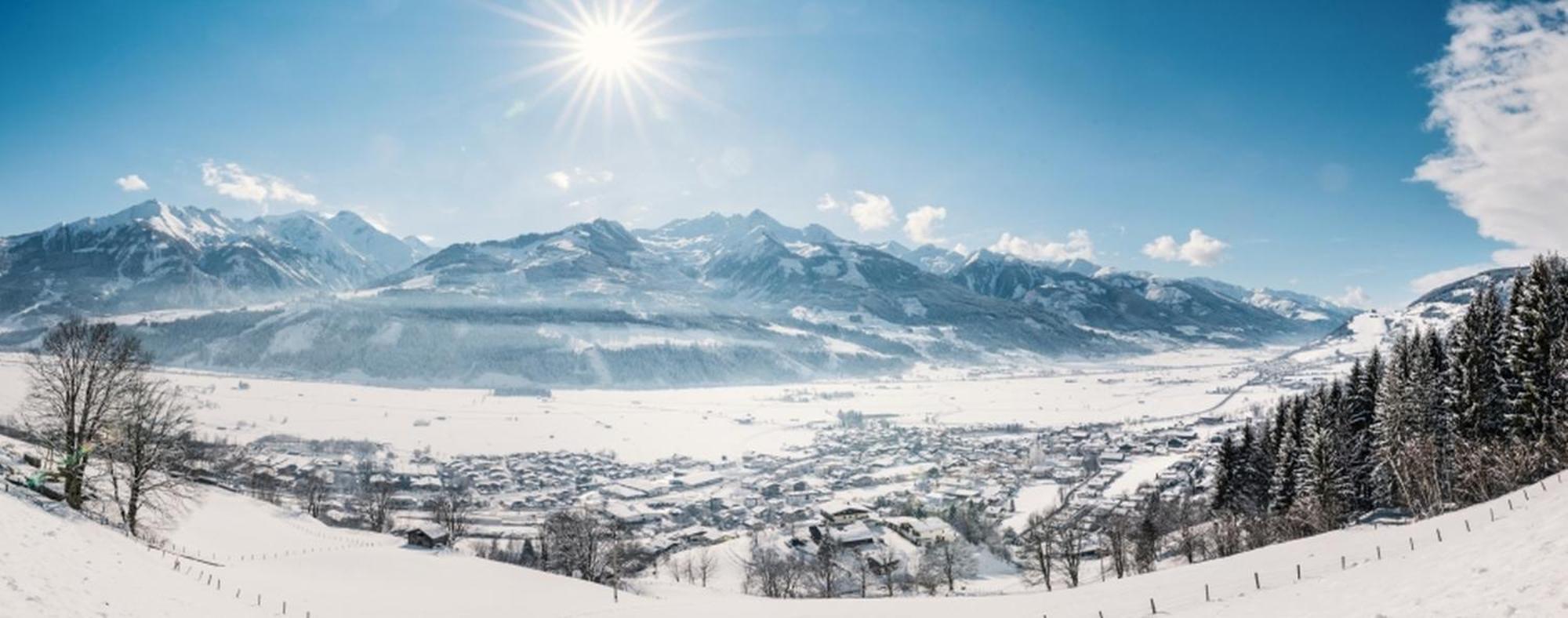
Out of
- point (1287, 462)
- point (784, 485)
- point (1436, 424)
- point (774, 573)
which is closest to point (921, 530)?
point (774, 573)

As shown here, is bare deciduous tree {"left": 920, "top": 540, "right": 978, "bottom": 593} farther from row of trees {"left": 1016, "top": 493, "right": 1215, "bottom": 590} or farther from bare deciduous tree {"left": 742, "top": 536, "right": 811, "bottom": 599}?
bare deciduous tree {"left": 742, "top": 536, "right": 811, "bottom": 599}

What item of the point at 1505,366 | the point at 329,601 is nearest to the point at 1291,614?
the point at 329,601

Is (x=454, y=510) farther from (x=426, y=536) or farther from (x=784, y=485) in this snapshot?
(x=784, y=485)

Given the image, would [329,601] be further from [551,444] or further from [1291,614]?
[551,444]

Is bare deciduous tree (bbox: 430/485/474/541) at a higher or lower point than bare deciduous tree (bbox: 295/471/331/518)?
lower

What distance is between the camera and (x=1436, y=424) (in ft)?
161

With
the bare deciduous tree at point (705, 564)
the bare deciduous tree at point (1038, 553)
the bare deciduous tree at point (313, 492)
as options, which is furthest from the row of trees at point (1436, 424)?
the bare deciduous tree at point (313, 492)

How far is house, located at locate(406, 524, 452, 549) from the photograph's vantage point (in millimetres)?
51156

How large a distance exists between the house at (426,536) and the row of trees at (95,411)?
49.4ft

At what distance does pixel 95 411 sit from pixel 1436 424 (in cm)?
8984

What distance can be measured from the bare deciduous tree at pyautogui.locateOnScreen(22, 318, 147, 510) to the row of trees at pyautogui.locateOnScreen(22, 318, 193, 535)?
1.6 inches

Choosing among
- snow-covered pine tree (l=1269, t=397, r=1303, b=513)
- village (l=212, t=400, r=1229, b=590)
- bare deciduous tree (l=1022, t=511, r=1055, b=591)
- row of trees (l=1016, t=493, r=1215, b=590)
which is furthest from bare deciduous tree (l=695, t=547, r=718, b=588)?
snow-covered pine tree (l=1269, t=397, r=1303, b=513)

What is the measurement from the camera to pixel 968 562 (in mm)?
65875

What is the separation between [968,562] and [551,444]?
362 feet
